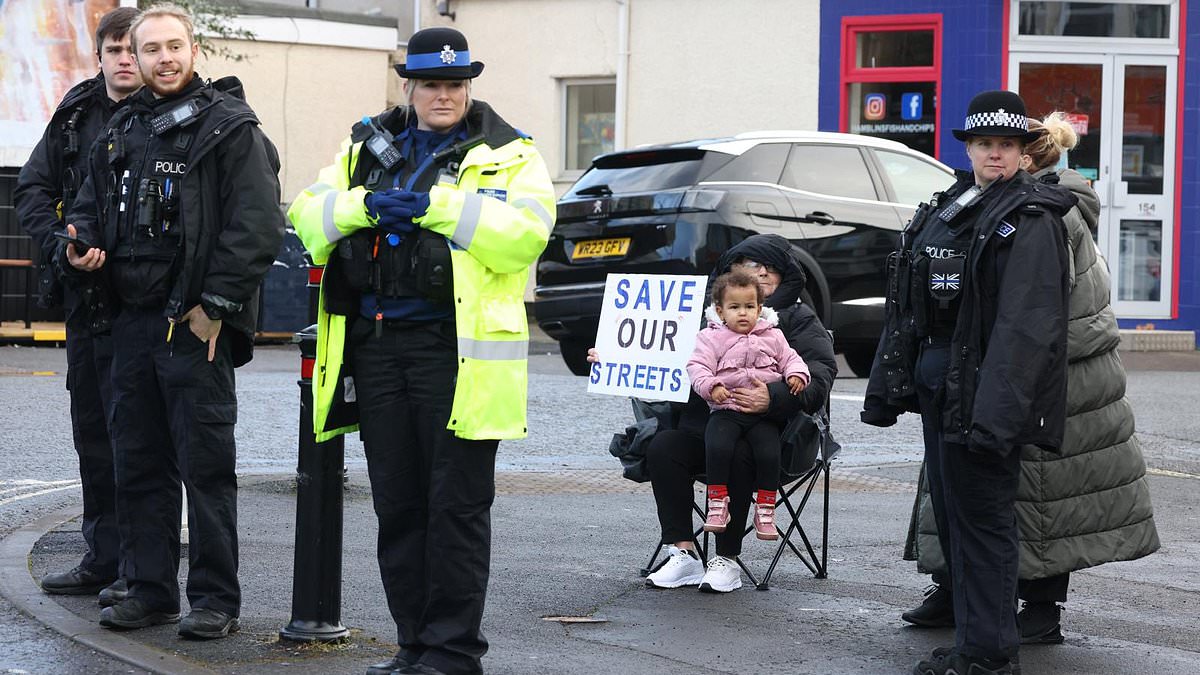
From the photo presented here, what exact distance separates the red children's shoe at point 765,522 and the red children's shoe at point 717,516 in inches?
5.1

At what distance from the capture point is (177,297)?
19.0ft

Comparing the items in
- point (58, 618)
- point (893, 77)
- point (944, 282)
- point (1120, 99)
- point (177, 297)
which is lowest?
point (58, 618)

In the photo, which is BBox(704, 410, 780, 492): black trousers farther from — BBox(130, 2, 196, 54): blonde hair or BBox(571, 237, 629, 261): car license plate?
BBox(571, 237, 629, 261): car license plate

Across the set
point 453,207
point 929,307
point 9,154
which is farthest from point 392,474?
point 9,154

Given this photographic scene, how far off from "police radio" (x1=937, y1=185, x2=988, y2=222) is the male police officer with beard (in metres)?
2.20

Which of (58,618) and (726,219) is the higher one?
(726,219)

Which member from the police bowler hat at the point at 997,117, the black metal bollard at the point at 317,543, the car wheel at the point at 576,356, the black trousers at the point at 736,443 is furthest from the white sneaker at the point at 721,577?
the car wheel at the point at 576,356

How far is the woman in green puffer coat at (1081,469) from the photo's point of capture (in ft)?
19.5

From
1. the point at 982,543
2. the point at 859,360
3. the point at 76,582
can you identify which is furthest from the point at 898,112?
the point at 982,543

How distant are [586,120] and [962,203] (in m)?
17.5

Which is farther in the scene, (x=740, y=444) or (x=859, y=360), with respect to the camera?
(x=859, y=360)

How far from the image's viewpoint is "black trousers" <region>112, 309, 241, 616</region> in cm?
584

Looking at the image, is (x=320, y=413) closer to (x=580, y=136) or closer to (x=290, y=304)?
(x=290, y=304)

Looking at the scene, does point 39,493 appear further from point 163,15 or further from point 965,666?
point 965,666
